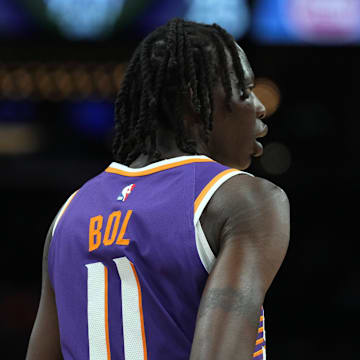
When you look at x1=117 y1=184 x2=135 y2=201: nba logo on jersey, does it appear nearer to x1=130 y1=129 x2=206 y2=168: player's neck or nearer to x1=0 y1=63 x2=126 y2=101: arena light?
x1=130 y1=129 x2=206 y2=168: player's neck

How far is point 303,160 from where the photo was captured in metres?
10.2

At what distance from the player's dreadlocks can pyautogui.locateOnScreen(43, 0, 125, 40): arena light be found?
16.9ft

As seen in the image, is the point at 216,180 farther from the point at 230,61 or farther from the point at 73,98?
the point at 73,98

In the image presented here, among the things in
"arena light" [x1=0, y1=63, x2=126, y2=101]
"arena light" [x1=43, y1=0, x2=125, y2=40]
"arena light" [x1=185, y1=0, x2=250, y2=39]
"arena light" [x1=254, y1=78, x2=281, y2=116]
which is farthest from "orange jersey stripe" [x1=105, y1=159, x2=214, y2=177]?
"arena light" [x1=254, y1=78, x2=281, y2=116]

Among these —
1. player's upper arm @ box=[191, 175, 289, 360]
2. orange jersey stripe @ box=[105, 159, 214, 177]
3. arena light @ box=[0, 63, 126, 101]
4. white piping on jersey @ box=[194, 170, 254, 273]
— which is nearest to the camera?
player's upper arm @ box=[191, 175, 289, 360]

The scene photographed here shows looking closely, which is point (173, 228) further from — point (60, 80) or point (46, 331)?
point (60, 80)

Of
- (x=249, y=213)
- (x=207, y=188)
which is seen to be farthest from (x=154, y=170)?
(x=249, y=213)

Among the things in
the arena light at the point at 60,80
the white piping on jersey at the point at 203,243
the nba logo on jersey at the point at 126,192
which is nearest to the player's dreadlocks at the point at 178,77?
the nba logo on jersey at the point at 126,192

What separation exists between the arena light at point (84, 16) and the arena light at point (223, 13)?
698 mm

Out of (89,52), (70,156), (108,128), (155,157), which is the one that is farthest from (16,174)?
(155,157)

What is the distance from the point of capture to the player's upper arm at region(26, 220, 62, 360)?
2139mm

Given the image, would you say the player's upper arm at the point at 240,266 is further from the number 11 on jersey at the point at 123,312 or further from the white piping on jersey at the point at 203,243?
the number 11 on jersey at the point at 123,312

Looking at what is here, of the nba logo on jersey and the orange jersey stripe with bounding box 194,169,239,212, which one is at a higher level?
the orange jersey stripe with bounding box 194,169,239,212

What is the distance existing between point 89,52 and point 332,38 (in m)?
2.35
